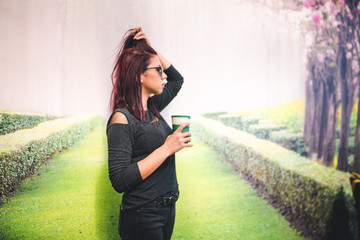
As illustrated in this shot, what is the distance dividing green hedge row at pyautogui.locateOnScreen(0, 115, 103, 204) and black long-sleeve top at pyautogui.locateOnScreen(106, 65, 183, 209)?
0.86 metres

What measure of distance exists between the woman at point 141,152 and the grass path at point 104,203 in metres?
0.77

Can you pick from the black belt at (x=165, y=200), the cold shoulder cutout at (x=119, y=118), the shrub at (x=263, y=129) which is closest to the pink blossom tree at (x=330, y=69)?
the shrub at (x=263, y=129)

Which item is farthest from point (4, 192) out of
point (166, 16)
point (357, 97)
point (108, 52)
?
point (357, 97)

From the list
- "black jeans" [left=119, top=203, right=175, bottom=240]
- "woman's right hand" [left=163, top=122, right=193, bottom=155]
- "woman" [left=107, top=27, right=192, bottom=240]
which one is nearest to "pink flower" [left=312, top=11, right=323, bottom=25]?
"woman" [left=107, top=27, right=192, bottom=240]

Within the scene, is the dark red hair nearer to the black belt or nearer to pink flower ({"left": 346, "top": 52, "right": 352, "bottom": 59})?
the black belt

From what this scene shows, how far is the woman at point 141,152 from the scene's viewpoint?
114cm

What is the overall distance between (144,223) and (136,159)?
289 millimetres

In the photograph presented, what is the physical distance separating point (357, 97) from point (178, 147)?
2.47 meters

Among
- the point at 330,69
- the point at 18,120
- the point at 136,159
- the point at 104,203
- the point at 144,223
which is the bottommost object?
the point at 104,203

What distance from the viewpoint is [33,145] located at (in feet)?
5.90

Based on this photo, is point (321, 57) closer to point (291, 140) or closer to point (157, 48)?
point (291, 140)

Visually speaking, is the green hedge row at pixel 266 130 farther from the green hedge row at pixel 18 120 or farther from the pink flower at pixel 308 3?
the green hedge row at pixel 18 120

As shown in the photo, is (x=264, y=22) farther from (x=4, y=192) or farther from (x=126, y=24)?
(x=4, y=192)

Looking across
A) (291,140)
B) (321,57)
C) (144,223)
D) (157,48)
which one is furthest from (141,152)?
(321,57)
